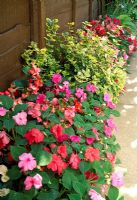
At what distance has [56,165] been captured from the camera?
2209 mm

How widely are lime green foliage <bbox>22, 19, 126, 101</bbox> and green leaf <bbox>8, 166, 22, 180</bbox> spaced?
1429 mm

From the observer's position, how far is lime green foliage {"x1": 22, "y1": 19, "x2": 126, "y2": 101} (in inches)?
145

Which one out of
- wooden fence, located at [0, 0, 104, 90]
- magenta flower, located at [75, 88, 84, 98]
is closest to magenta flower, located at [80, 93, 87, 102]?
magenta flower, located at [75, 88, 84, 98]

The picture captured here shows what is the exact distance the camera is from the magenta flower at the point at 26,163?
2055 mm

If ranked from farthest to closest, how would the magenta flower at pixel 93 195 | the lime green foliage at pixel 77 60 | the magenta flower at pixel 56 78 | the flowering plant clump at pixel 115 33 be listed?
the flowering plant clump at pixel 115 33
the lime green foliage at pixel 77 60
the magenta flower at pixel 56 78
the magenta flower at pixel 93 195

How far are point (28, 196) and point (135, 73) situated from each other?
480 centimetres

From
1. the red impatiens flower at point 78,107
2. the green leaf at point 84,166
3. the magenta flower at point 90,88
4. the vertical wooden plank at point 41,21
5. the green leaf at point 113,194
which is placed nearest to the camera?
the green leaf at point 84,166

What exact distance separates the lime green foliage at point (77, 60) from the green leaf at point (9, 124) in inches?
44.1

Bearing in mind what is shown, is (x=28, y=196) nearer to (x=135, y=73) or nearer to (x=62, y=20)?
(x=62, y=20)

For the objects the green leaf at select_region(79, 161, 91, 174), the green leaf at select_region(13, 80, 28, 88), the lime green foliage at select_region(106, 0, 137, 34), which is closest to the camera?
the green leaf at select_region(79, 161, 91, 174)

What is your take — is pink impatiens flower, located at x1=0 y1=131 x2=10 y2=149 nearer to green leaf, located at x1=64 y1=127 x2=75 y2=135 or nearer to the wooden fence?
green leaf, located at x1=64 y1=127 x2=75 y2=135

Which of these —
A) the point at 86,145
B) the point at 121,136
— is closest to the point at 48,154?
the point at 86,145

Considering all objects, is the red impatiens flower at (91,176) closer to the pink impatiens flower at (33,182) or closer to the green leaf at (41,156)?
the green leaf at (41,156)

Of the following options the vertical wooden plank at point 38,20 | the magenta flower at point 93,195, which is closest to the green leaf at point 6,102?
the magenta flower at point 93,195
